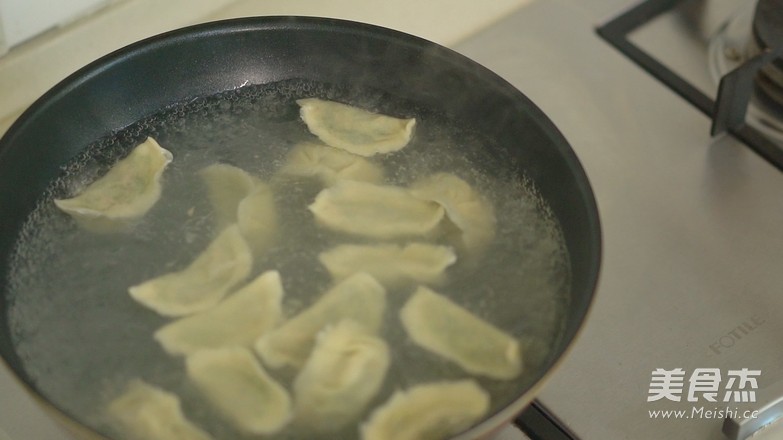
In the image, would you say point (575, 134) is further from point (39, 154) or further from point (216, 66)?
point (39, 154)

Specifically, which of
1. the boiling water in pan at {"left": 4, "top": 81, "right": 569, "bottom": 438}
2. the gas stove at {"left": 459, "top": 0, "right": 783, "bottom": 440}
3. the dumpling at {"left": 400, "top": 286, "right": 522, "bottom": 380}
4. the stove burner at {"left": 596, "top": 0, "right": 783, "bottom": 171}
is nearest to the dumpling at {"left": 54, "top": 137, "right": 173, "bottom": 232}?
the boiling water in pan at {"left": 4, "top": 81, "right": 569, "bottom": 438}

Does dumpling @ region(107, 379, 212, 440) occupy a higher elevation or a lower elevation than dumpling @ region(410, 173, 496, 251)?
lower

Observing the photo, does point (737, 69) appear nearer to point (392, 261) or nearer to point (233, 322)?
point (392, 261)

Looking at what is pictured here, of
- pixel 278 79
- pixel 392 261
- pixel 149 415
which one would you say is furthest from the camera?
pixel 278 79

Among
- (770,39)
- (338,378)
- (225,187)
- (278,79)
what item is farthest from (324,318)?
(770,39)

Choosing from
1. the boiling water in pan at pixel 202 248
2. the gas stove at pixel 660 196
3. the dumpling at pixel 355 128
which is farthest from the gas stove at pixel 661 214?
the dumpling at pixel 355 128

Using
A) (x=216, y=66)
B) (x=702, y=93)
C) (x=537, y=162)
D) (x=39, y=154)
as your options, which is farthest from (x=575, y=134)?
(x=39, y=154)

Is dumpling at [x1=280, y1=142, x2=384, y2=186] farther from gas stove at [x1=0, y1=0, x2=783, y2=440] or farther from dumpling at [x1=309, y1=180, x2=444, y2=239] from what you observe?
gas stove at [x1=0, y1=0, x2=783, y2=440]
